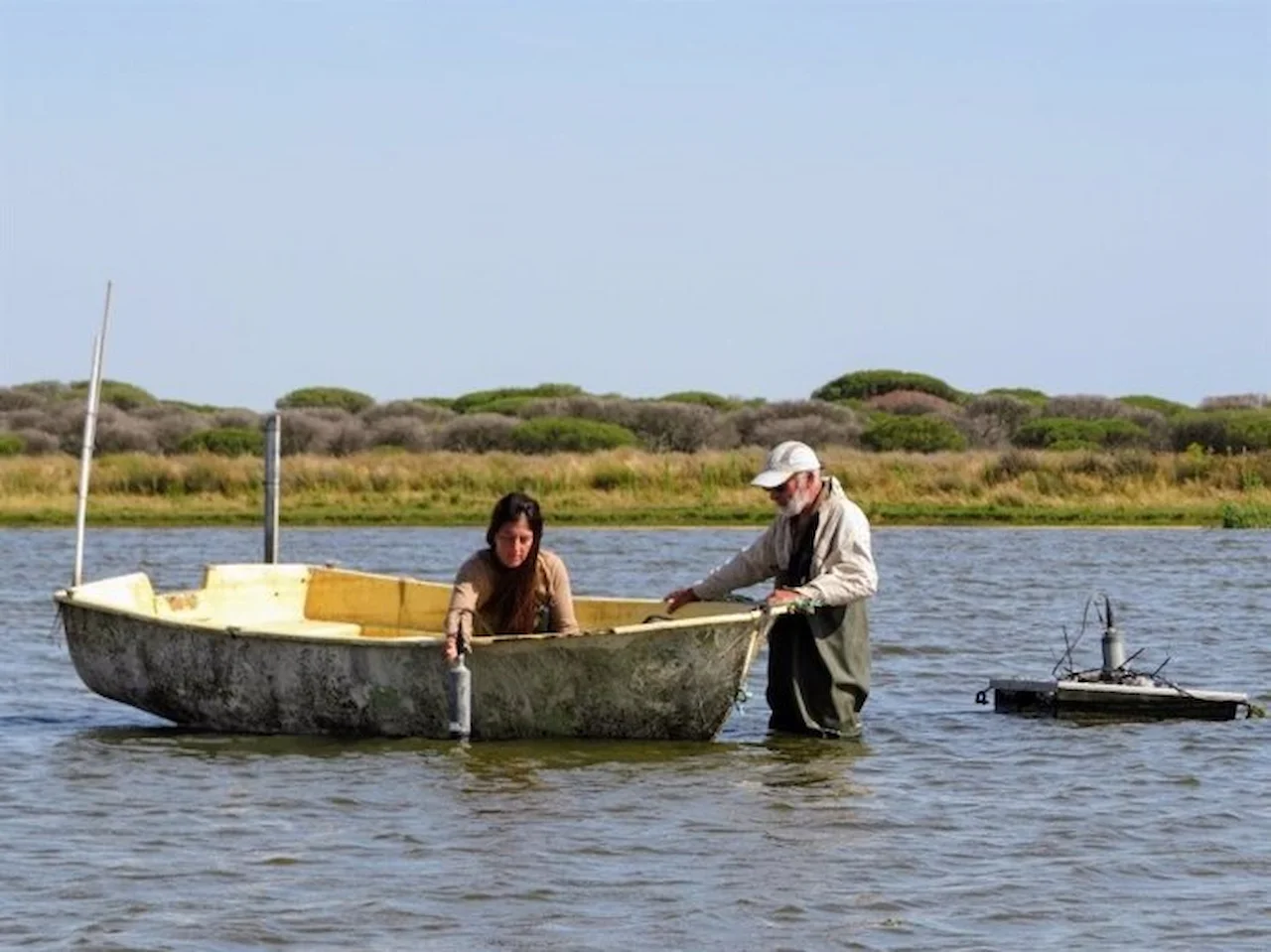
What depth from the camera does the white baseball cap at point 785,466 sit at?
13.3m

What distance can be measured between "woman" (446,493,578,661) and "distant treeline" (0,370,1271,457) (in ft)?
122

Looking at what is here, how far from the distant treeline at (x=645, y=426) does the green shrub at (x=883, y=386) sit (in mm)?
2427

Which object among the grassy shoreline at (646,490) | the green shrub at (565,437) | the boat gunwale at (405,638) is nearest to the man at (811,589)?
the boat gunwale at (405,638)

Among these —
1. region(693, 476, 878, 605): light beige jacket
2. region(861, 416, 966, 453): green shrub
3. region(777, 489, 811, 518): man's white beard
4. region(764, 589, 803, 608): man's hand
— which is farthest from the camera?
region(861, 416, 966, 453): green shrub

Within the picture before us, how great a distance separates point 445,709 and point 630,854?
10.2 feet

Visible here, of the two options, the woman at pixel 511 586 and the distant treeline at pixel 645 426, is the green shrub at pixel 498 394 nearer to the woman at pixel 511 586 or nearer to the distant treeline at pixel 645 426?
the distant treeline at pixel 645 426

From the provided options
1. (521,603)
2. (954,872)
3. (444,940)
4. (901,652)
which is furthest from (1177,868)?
(901,652)

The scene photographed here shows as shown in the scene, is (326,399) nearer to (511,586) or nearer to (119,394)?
(119,394)

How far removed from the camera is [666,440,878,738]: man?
43.6ft

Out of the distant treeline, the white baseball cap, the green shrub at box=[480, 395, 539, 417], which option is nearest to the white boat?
the white baseball cap

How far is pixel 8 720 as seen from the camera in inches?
618

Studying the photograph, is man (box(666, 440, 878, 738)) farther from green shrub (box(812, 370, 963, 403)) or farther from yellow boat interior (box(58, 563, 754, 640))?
green shrub (box(812, 370, 963, 403))

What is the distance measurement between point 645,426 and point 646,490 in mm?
23696

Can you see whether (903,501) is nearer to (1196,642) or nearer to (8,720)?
(1196,642)
